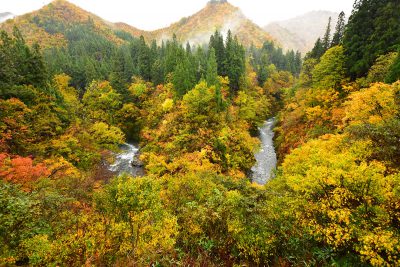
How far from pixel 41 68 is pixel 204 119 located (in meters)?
26.0

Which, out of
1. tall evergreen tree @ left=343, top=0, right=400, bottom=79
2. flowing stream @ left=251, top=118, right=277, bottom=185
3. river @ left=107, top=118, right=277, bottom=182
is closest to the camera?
tall evergreen tree @ left=343, top=0, right=400, bottom=79

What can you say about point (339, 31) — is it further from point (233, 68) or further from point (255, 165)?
point (255, 165)

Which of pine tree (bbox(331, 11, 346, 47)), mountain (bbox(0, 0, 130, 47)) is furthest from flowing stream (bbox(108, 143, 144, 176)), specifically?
mountain (bbox(0, 0, 130, 47))

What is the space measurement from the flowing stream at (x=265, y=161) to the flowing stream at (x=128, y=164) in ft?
59.7

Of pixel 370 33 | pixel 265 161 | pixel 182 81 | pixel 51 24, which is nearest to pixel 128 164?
pixel 182 81

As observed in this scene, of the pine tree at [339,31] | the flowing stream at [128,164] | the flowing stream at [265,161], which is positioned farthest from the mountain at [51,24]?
the pine tree at [339,31]

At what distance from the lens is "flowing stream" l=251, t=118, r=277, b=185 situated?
116ft

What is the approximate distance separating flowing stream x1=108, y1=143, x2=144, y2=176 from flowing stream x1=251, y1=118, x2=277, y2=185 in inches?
717

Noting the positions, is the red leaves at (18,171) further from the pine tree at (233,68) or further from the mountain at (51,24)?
the mountain at (51,24)

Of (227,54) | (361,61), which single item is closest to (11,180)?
(361,61)

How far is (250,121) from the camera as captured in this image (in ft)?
174

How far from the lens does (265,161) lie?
40.8m

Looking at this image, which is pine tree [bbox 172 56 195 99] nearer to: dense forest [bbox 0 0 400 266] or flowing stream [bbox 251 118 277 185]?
dense forest [bbox 0 0 400 266]

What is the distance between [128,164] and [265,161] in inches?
935
